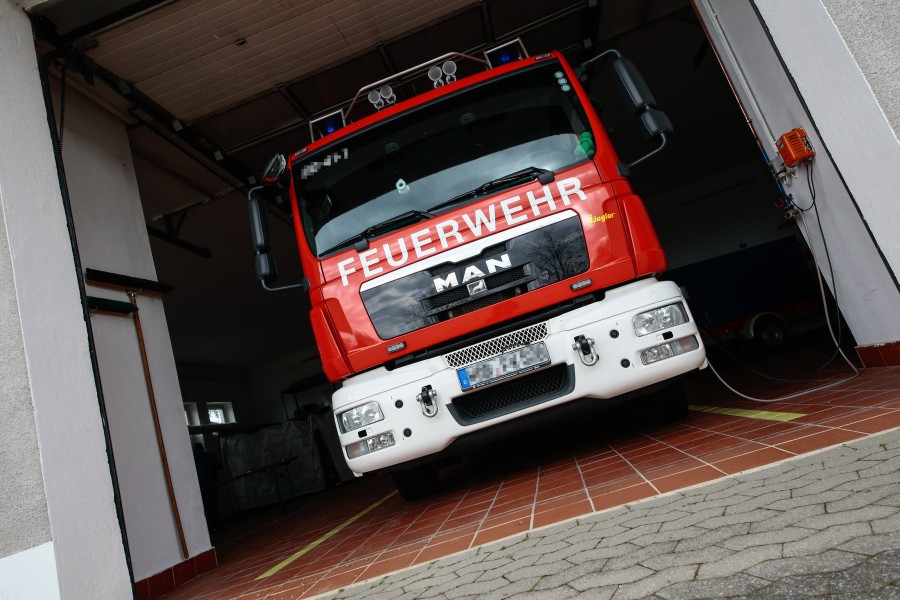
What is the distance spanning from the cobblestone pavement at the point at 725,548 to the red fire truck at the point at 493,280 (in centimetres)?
101

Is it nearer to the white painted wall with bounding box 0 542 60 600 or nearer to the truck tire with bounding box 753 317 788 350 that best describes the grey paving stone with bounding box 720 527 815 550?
the white painted wall with bounding box 0 542 60 600

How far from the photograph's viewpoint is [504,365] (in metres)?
3.75

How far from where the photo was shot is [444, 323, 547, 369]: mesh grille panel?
377 centimetres

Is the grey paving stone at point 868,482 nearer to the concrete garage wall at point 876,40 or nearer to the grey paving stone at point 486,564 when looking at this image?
the grey paving stone at point 486,564

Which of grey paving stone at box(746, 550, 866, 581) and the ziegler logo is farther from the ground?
the ziegler logo

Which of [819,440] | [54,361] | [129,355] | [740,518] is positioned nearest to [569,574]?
[740,518]

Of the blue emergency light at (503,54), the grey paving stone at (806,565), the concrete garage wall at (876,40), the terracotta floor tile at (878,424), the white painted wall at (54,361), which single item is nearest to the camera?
the grey paving stone at (806,565)

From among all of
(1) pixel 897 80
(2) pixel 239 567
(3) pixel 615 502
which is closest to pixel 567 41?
(1) pixel 897 80

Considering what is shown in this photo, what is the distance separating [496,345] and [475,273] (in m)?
0.47

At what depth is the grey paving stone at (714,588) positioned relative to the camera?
1641 millimetres

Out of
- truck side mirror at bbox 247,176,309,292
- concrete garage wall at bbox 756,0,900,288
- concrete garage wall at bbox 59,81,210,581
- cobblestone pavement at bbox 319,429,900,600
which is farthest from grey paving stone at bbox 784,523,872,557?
concrete garage wall at bbox 59,81,210,581

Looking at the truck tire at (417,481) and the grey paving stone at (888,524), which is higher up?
the truck tire at (417,481)

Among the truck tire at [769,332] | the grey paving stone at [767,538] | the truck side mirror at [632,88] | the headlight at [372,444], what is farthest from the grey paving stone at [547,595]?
the truck tire at [769,332]

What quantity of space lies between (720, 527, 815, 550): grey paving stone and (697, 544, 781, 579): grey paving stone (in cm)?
4
